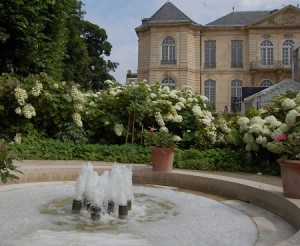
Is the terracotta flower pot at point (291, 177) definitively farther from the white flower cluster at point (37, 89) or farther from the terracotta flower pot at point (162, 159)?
the white flower cluster at point (37, 89)

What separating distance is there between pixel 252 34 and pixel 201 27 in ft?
15.5

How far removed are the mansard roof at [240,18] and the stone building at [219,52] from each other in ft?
0.31

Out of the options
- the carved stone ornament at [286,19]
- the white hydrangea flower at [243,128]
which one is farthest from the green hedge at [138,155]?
the carved stone ornament at [286,19]

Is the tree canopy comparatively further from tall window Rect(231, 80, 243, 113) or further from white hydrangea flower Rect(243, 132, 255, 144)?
tall window Rect(231, 80, 243, 113)

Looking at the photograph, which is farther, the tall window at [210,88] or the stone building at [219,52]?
the tall window at [210,88]

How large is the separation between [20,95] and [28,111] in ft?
1.18

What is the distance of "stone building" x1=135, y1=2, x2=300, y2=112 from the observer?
116ft

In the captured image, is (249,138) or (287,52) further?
(287,52)

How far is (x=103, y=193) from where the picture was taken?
4008 millimetres

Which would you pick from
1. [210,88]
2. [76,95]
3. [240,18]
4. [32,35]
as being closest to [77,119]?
[76,95]

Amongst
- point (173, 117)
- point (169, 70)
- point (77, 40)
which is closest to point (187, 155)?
point (173, 117)

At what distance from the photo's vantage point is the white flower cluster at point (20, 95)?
783cm

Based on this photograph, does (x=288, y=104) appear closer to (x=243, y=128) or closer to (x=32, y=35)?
(x=243, y=128)

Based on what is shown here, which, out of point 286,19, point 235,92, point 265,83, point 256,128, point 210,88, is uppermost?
point 286,19
